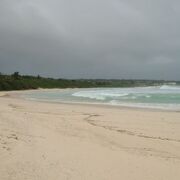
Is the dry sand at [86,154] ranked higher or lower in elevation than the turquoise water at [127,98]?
higher

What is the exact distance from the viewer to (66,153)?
820 centimetres

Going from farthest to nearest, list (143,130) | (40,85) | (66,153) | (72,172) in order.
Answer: (40,85) → (143,130) → (66,153) → (72,172)

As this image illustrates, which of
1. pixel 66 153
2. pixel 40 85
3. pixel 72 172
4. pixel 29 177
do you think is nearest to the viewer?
pixel 29 177

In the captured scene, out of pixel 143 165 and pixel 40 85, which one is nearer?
pixel 143 165

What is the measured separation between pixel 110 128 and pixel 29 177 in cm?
782

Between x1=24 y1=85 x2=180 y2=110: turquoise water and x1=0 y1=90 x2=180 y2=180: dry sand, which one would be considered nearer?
x1=0 y1=90 x2=180 y2=180: dry sand

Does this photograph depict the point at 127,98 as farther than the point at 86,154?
Yes

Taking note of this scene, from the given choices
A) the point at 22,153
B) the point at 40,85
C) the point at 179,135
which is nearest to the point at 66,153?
the point at 22,153

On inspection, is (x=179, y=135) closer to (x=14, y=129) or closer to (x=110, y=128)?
(x=110, y=128)

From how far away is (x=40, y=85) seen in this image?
90.2m

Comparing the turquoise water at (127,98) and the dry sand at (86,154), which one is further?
the turquoise water at (127,98)

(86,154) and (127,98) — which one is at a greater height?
(86,154)

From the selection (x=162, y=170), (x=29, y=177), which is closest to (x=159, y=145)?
(x=162, y=170)

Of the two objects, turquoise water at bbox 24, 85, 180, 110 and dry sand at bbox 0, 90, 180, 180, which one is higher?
dry sand at bbox 0, 90, 180, 180
